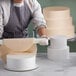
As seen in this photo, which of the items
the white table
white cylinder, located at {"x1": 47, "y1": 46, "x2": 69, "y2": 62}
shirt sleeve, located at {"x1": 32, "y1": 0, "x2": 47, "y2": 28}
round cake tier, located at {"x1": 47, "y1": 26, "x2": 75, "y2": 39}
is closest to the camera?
the white table

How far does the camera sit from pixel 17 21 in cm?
103

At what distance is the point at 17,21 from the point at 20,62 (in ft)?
1.20

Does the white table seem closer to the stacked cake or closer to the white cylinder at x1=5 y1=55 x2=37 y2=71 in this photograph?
the white cylinder at x1=5 y1=55 x2=37 y2=71

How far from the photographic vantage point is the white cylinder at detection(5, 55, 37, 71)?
2.25ft

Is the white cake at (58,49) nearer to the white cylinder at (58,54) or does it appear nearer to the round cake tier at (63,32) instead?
the white cylinder at (58,54)

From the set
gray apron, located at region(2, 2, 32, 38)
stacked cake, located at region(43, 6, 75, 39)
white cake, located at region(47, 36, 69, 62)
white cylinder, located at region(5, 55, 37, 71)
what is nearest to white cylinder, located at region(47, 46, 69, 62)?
white cake, located at region(47, 36, 69, 62)

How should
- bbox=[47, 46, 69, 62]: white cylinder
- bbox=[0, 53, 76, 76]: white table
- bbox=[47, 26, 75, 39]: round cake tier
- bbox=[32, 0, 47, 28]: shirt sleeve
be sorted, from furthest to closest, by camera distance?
bbox=[47, 26, 75, 39]: round cake tier < bbox=[32, 0, 47, 28]: shirt sleeve < bbox=[47, 46, 69, 62]: white cylinder < bbox=[0, 53, 76, 76]: white table

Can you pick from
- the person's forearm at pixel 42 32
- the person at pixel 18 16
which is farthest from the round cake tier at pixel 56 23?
the person's forearm at pixel 42 32

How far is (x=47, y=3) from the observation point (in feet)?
4.38

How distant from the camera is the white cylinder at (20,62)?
69 cm

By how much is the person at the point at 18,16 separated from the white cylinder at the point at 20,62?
0.25 m

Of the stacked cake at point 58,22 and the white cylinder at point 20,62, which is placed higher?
the stacked cake at point 58,22

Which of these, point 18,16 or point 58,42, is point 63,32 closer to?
point 18,16

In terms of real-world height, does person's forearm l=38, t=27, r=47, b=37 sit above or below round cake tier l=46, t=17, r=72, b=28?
below
